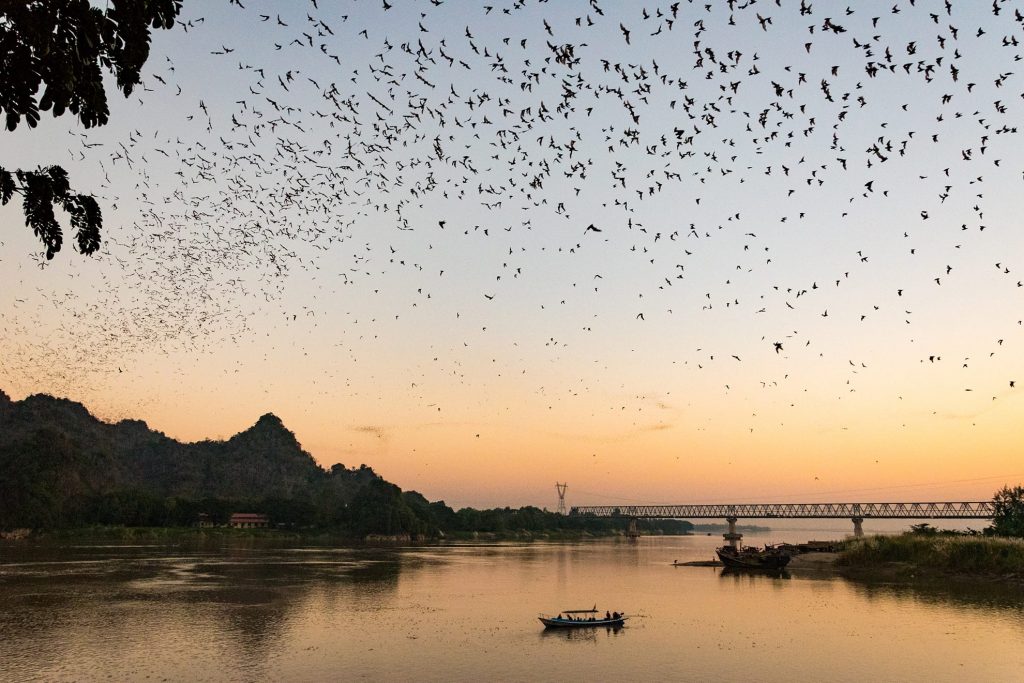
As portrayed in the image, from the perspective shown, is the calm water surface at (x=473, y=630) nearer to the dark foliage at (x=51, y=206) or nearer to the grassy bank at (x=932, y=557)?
the grassy bank at (x=932, y=557)

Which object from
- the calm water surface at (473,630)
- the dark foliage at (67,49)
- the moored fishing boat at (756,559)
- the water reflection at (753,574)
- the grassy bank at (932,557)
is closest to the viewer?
the dark foliage at (67,49)

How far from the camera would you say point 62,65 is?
12.0 metres

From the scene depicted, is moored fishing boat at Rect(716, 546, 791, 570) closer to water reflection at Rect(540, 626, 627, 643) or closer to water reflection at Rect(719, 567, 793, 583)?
water reflection at Rect(719, 567, 793, 583)

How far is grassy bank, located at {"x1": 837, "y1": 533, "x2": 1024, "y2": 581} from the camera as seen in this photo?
6825 centimetres

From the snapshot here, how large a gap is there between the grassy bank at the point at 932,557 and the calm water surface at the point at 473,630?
6799mm

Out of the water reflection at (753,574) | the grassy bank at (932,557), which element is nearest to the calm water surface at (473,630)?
the water reflection at (753,574)

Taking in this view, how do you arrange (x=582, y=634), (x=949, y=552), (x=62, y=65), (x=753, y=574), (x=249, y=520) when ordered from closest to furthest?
(x=62, y=65), (x=582, y=634), (x=949, y=552), (x=753, y=574), (x=249, y=520)

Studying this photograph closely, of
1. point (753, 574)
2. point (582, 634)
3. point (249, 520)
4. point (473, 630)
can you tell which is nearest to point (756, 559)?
point (753, 574)

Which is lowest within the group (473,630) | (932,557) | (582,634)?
(473,630)

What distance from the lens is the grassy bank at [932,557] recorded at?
6825 cm

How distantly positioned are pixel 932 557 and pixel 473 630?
178 ft

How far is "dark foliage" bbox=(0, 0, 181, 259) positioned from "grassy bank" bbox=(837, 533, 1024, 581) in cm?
7755

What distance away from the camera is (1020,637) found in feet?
137

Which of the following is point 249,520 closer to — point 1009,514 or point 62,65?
point 1009,514
